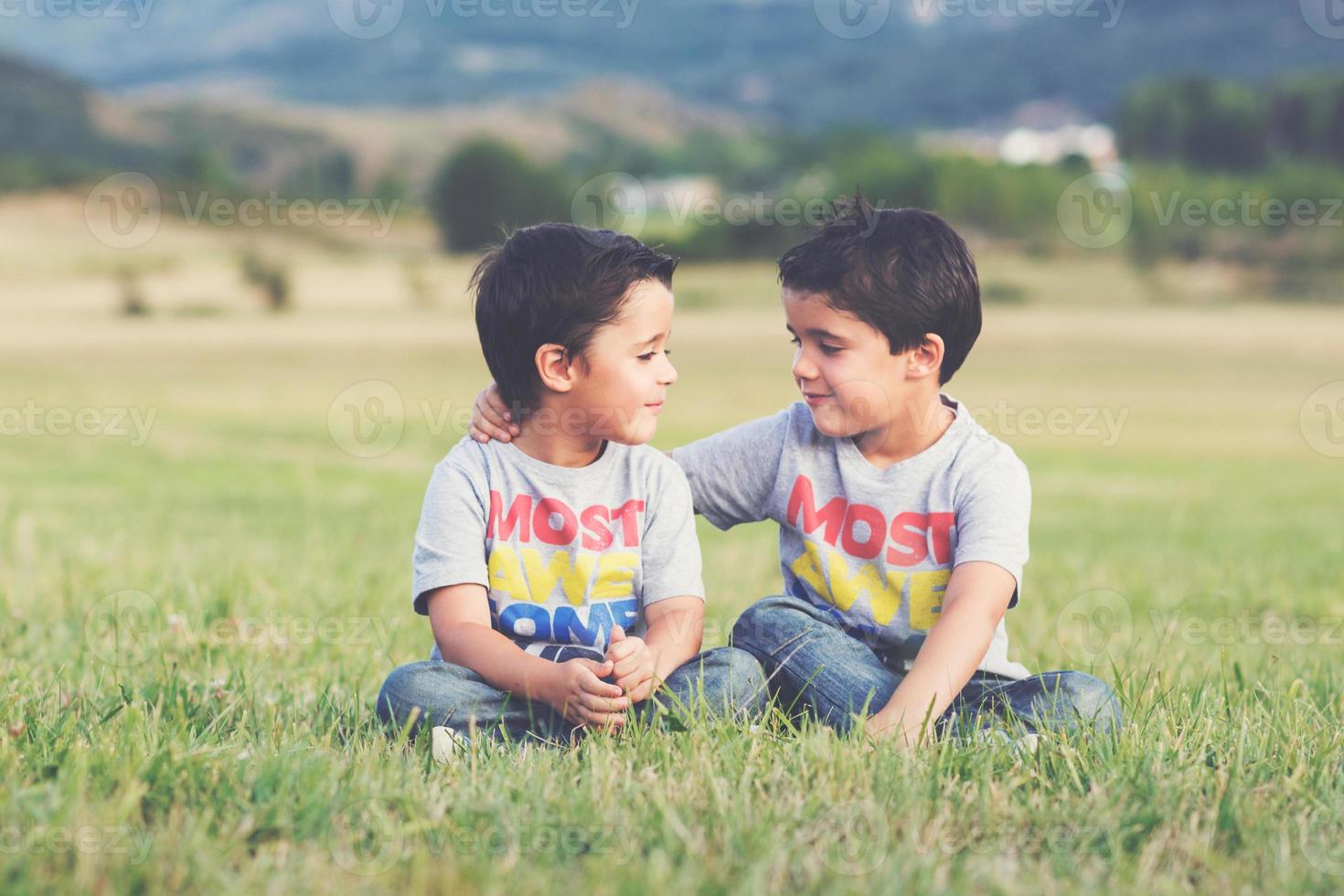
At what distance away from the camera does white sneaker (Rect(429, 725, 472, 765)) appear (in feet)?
9.10

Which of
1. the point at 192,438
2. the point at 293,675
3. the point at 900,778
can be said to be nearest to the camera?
the point at 900,778

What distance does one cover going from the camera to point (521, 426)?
325cm

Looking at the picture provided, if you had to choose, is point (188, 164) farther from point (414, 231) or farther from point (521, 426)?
point (521, 426)

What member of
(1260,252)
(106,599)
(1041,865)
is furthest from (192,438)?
(1260,252)

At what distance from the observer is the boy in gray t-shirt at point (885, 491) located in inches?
123

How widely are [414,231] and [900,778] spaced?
5976 centimetres

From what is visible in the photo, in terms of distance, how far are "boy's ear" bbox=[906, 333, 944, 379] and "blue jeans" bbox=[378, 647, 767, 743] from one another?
0.83 meters

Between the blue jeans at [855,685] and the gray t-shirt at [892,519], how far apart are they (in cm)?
8
